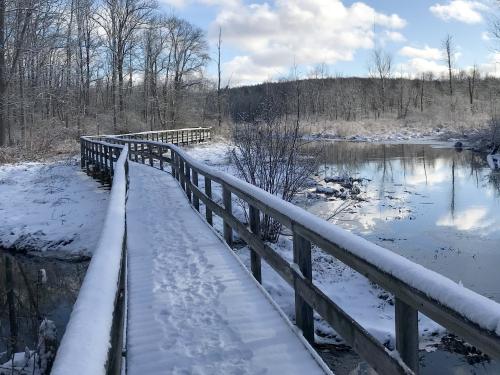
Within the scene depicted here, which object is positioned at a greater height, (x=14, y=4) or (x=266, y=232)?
(x=14, y=4)

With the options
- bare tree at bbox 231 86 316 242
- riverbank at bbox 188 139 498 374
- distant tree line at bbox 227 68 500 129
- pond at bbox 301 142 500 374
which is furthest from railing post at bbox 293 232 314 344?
distant tree line at bbox 227 68 500 129

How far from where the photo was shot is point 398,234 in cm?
1218

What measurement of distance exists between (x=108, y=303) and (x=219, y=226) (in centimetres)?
928

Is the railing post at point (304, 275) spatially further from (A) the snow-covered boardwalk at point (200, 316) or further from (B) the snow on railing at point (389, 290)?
(A) the snow-covered boardwalk at point (200, 316)

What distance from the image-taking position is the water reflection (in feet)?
32.7

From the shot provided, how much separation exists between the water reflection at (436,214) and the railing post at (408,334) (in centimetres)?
630

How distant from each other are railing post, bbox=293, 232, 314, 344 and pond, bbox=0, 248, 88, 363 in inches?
156

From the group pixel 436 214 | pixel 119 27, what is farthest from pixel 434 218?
pixel 119 27

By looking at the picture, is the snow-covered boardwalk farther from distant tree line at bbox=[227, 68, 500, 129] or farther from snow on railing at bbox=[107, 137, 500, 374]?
distant tree line at bbox=[227, 68, 500, 129]

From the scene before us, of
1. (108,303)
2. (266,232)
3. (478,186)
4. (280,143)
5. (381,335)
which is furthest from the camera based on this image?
(478,186)

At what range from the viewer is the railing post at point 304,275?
12.9ft

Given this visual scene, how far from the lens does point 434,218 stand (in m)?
13.9

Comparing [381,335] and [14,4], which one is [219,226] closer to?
[381,335]

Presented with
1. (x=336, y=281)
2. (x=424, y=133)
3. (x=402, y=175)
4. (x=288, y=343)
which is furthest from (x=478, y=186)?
(x=424, y=133)
